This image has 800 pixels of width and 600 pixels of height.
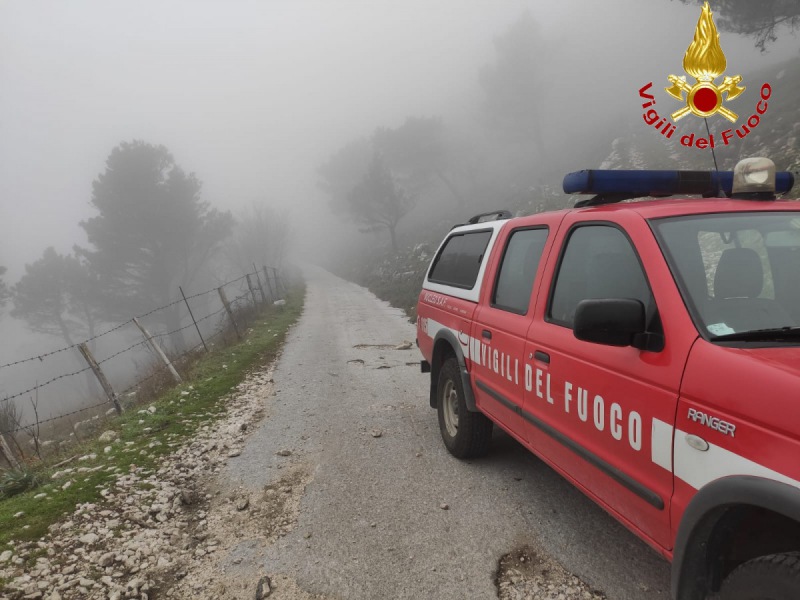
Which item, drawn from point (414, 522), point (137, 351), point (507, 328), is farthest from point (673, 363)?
point (137, 351)

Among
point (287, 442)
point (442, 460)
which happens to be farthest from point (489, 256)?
point (287, 442)

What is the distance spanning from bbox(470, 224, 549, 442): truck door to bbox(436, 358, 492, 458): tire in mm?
302

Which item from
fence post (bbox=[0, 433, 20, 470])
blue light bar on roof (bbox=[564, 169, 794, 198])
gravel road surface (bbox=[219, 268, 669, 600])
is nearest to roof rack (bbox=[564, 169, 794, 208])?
blue light bar on roof (bbox=[564, 169, 794, 198])

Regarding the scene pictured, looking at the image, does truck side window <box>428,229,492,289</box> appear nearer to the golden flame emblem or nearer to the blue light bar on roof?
the blue light bar on roof

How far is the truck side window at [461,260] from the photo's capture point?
3.97 meters

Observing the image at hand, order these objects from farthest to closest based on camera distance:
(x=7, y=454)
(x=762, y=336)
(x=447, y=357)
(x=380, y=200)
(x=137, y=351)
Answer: (x=380, y=200) < (x=137, y=351) < (x=7, y=454) < (x=447, y=357) < (x=762, y=336)

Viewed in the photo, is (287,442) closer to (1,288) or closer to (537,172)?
(1,288)

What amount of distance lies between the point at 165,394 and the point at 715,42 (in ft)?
26.4

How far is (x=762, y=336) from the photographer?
1.71 metres

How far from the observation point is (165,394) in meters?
7.39

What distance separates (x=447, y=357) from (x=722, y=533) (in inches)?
114

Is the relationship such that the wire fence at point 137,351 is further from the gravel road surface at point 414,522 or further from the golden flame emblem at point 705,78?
the golden flame emblem at point 705,78

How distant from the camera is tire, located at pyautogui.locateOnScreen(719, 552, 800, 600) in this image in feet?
4.37

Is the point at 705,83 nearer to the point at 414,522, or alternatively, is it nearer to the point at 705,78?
the point at 705,78
